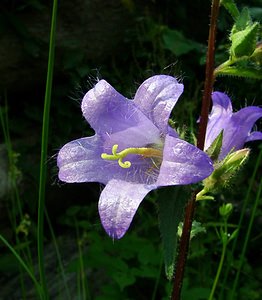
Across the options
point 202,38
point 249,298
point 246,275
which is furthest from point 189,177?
point 202,38

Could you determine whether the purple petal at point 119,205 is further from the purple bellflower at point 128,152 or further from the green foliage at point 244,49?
the green foliage at point 244,49

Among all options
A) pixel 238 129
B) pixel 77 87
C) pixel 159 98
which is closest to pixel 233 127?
pixel 238 129

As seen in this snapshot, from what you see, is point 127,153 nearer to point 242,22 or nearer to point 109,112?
point 109,112

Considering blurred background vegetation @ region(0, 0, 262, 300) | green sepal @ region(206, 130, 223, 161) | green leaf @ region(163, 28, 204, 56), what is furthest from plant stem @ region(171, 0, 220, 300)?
green leaf @ region(163, 28, 204, 56)


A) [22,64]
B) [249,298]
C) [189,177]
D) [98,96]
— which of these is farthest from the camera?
[22,64]

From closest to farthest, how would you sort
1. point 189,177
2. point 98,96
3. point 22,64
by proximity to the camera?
point 189,177 → point 98,96 → point 22,64

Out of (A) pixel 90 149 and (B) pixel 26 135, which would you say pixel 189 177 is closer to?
(A) pixel 90 149

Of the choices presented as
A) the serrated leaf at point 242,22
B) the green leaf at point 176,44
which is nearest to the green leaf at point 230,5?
the serrated leaf at point 242,22
